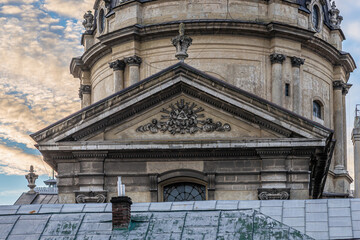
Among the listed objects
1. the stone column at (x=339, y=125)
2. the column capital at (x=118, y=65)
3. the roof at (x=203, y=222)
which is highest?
the column capital at (x=118, y=65)

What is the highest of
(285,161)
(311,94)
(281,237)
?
(311,94)

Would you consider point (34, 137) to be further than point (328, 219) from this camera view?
Yes

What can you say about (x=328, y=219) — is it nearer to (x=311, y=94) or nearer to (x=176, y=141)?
(x=176, y=141)

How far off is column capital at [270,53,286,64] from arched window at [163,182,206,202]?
14.2 m

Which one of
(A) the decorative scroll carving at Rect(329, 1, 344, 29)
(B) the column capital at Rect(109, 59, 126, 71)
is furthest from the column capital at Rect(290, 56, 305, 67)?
(B) the column capital at Rect(109, 59, 126, 71)

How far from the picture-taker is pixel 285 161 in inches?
1500

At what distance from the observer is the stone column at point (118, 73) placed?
52.9 m

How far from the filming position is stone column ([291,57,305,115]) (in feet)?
172

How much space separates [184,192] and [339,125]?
1983cm

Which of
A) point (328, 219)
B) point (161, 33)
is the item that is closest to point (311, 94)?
point (161, 33)

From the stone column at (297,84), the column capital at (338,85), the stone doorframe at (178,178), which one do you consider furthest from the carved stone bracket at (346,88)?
the stone doorframe at (178,178)

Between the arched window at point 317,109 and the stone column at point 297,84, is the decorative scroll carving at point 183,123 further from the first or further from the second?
the arched window at point 317,109

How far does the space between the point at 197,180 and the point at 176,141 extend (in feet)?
5.53

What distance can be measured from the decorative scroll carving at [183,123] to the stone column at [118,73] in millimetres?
14665
